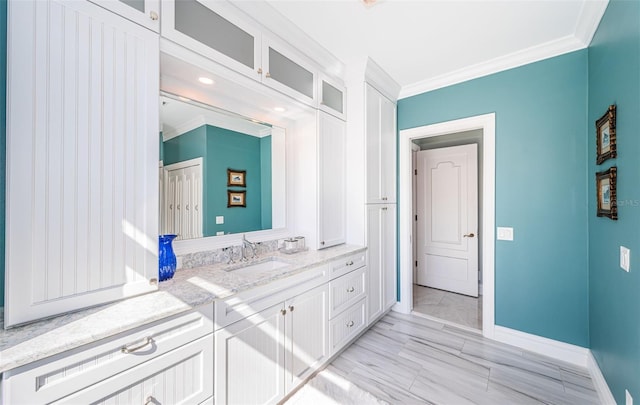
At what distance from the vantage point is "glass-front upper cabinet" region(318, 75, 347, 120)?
7.75 ft

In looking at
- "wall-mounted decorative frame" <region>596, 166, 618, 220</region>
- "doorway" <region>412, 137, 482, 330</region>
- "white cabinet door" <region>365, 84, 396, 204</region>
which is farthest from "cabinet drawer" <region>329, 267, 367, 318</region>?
"wall-mounted decorative frame" <region>596, 166, 618, 220</region>

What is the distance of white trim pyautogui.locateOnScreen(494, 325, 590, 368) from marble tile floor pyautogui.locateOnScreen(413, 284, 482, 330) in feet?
0.88

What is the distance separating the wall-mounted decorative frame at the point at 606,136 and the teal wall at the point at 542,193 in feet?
1.08

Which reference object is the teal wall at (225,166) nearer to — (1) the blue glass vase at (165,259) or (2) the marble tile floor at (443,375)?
(1) the blue glass vase at (165,259)

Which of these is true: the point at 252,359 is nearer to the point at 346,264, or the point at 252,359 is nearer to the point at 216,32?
the point at 346,264

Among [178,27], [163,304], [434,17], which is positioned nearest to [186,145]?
[178,27]

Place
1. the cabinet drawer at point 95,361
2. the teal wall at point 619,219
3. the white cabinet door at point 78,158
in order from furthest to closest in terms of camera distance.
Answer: the teal wall at point 619,219
the white cabinet door at point 78,158
the cabinet drawer at point 95,361

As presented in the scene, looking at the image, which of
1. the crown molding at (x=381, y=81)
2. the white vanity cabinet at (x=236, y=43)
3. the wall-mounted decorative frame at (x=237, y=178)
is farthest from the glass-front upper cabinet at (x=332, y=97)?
the wall-mounted decorative frame at (x=237, y=178)

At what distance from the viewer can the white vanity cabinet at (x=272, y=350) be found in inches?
52.8

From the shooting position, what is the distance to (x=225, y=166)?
2020 millimetres

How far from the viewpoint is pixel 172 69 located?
5.02 ft

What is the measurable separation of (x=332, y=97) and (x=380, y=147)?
0.75 metres

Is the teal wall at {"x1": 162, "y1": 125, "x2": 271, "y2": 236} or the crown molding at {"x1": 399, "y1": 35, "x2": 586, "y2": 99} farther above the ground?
the crown molding at {"x1": 399, "y1": 35, "x2": 586, "y2": 99}

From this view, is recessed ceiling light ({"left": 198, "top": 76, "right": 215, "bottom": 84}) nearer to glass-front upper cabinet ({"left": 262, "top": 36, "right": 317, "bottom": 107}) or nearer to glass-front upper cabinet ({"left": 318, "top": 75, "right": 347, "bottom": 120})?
glass-front upper cabinet ({"left": 262, "top": 36, "right": 317, "bottom": 107})
